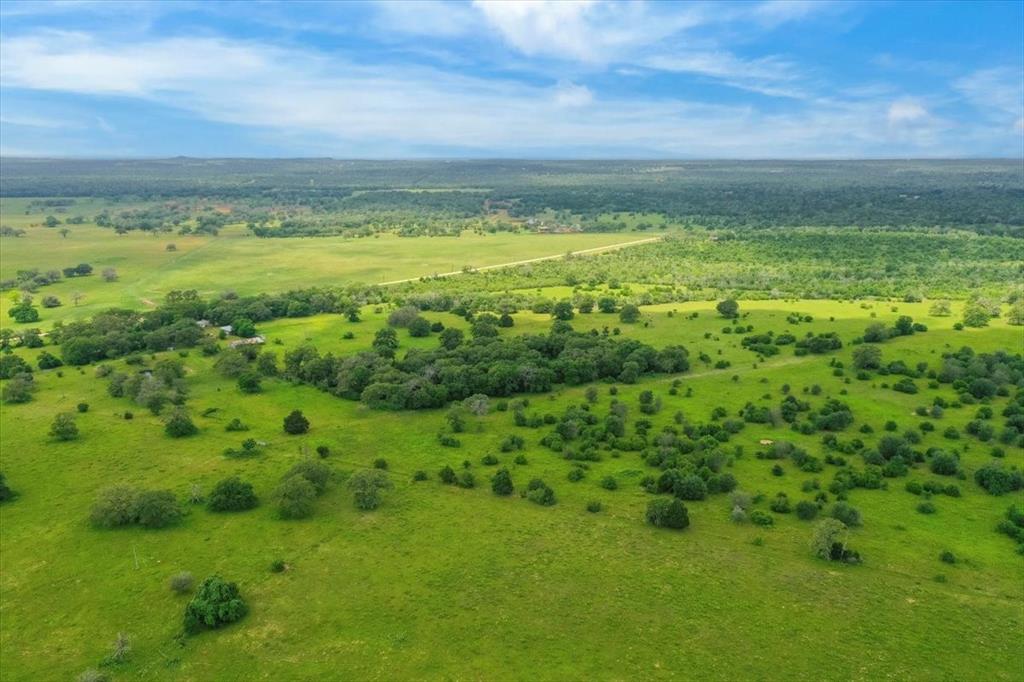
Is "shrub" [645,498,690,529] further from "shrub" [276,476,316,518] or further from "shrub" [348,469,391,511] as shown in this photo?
"shrub" [276,476,316,518]

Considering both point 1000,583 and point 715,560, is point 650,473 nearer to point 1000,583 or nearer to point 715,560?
point 715,560

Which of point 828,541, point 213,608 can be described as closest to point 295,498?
point 213,608

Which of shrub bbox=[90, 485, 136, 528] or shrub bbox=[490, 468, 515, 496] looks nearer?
shrub bbox=[90, 485, 136, 528]

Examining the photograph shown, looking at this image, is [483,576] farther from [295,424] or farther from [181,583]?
[295,424]

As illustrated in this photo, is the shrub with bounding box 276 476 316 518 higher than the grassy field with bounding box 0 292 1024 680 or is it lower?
higher

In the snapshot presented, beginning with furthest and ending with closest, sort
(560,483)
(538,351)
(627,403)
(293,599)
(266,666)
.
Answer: (538,351), (627,403), (560,483), (293,599), (266,666)

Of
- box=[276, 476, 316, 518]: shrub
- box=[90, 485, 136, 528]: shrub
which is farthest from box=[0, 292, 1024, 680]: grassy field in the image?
box=[90, 485, 136, 528]: shrub

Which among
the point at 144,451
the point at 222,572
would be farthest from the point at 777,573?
the point at 144,451
